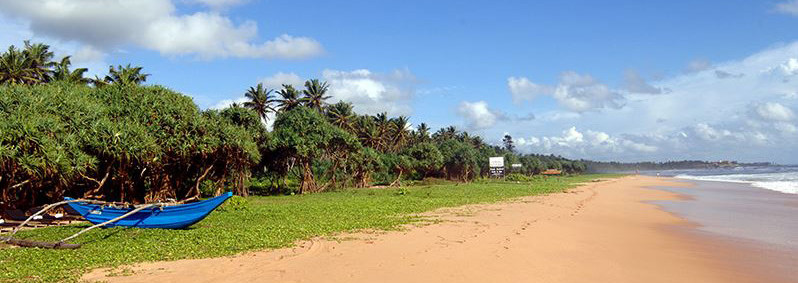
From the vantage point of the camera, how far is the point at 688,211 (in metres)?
22.1

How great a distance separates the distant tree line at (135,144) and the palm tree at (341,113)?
11.5 metres

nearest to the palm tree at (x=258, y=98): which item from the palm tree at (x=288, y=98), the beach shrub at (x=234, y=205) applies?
the palm tree at (x=288, y=98)

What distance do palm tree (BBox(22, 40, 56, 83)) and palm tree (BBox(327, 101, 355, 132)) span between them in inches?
1119

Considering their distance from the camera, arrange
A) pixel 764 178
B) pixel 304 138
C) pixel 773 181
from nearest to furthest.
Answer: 1. pixel 304 138
2. pixel 773 181
3. pixel 764 178

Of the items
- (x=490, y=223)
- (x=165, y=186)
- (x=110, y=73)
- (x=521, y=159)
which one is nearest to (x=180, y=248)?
(x=490, y=223)

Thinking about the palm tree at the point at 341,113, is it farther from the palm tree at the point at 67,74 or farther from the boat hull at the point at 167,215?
the boat hull at the point at 167,215

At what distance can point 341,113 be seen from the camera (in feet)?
191

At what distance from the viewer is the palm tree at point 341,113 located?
57.7m

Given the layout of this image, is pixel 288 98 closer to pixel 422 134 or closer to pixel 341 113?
pixel 341 113

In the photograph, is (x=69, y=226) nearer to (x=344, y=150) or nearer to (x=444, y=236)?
(x=444, y=236)

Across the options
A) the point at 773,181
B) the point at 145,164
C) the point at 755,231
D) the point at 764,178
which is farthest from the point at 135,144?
the point at 764,178

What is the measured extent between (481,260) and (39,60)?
38301 mm

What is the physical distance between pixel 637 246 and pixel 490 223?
4645 mm

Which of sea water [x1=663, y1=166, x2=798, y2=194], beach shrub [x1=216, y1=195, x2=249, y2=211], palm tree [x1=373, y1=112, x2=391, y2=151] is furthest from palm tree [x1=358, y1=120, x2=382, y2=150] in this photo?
beach shrub [x1=216, y1=195, x2=249, y2=211]
